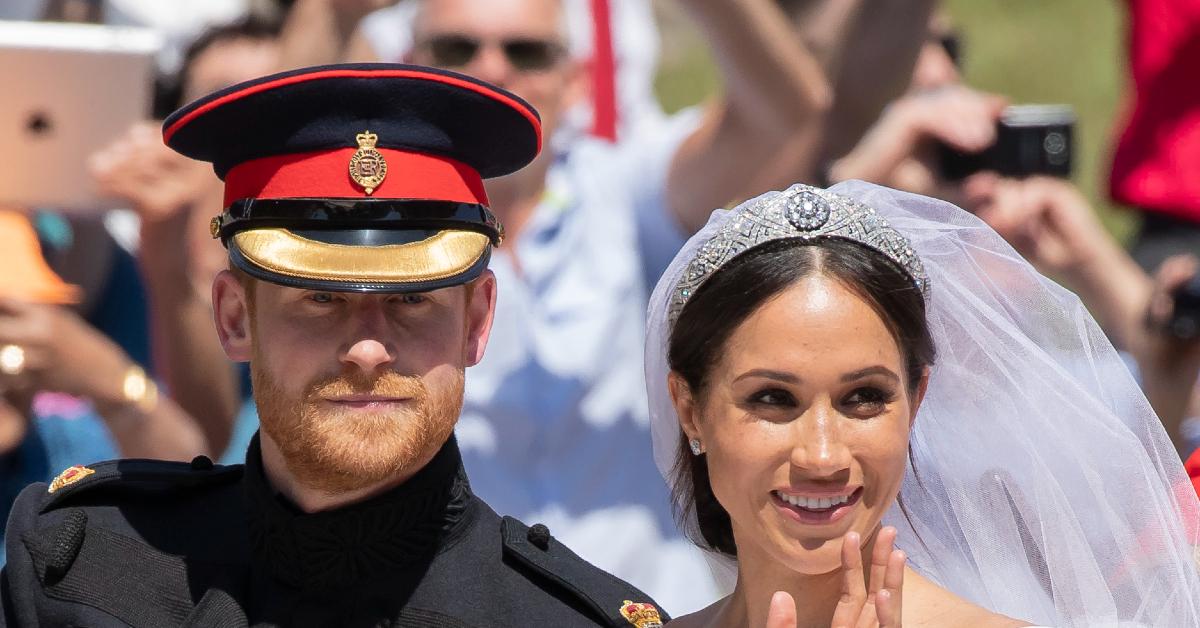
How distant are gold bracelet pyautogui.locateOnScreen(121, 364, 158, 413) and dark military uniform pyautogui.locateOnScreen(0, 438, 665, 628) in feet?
4.37

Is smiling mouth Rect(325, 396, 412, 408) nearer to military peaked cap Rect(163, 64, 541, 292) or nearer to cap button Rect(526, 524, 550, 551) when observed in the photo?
military peaked cap Rect(163, 64, 541, 292)

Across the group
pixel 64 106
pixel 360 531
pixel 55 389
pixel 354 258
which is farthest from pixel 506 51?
pixel 360 531

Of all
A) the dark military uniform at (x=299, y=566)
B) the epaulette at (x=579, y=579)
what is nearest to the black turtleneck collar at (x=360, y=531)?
the dark military uniform at (x=299, y=566)

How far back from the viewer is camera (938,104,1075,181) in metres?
4.76

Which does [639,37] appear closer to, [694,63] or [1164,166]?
[1164,166]

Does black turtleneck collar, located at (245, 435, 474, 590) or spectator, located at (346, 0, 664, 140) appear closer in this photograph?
black turtleneck collar, located at (245, 435, 474, 590)

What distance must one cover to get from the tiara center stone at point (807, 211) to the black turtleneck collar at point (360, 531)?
0.74m

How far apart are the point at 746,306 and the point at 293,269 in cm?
76

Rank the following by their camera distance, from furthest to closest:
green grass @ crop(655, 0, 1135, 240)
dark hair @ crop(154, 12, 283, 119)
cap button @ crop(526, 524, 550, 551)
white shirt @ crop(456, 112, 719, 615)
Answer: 1. green grass @ crop(655, 0, 1135, 240)
2. dark hair @ crop(154, 12, 283, 119)
3. white shirt @ crop(456, 112, 719, 615)
4. cap button @ crop(526, 524, 550, 551)

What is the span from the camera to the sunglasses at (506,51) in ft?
16.1

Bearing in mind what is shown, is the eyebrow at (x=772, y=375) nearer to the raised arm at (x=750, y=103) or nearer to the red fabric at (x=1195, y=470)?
the red fabric at (x=1195, y=470)

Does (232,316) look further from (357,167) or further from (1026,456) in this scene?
(1026,456)

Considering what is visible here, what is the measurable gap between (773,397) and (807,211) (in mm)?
→ 325

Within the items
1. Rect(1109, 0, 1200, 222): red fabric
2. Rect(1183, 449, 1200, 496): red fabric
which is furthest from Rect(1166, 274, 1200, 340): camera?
Rect(1183, 449, 1200, 496): red fabric
